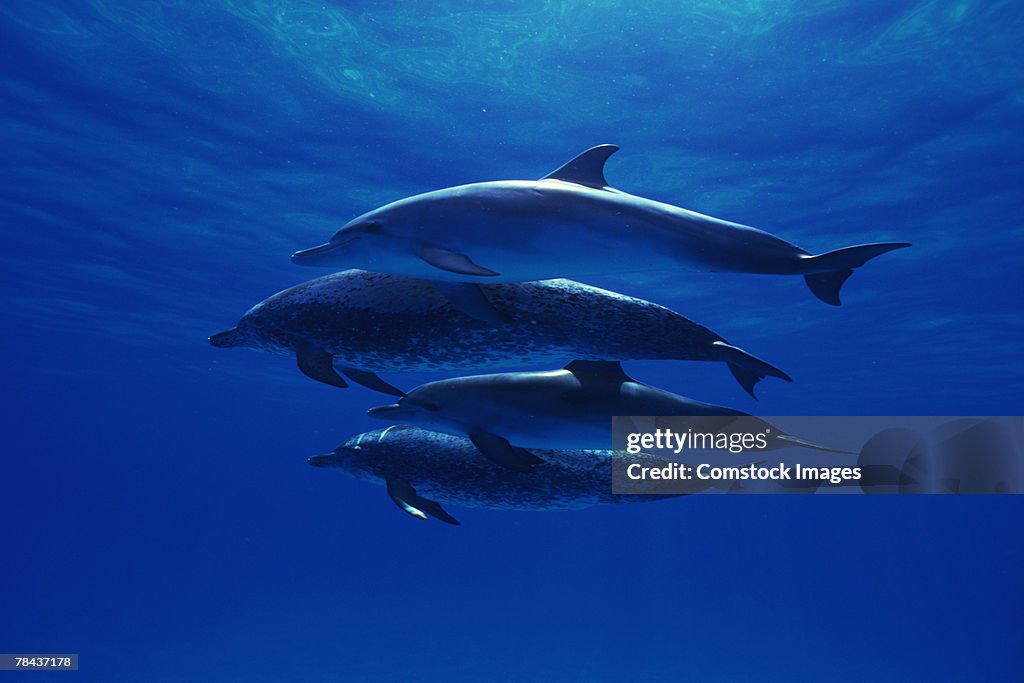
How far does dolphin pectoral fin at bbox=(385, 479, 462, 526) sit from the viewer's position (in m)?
6.12

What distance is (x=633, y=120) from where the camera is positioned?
16219 mm

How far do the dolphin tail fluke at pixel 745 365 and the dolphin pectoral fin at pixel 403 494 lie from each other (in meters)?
3.02

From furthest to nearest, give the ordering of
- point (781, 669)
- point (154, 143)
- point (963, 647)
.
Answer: point (963, 647) → point (781, 669) → point (154, 143)

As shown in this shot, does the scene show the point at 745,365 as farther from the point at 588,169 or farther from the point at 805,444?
the point at 588,169

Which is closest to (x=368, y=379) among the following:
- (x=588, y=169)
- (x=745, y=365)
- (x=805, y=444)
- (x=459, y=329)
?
(x=459, y=329)

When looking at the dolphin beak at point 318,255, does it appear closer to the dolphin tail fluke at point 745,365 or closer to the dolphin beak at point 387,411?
the dolphin beak at point 387,411

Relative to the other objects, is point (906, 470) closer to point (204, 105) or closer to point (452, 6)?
point (452, 6)

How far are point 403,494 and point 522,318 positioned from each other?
2404 millimetres

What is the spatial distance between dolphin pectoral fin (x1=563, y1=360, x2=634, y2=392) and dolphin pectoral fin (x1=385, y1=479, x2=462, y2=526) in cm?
195

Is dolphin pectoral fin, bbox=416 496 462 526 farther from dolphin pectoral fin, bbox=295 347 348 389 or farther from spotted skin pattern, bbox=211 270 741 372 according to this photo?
dolphin pectoral fin, bbox=295 347 348 389

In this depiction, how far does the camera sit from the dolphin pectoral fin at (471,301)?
14.4ft

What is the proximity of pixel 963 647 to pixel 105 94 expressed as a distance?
262 feet

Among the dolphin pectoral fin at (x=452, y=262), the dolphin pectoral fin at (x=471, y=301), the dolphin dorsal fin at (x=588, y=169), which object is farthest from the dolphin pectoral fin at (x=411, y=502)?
the dolphin dorsal fin at (x=588, y=169)

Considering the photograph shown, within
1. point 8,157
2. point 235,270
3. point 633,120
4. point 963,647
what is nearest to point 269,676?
point 235,270
